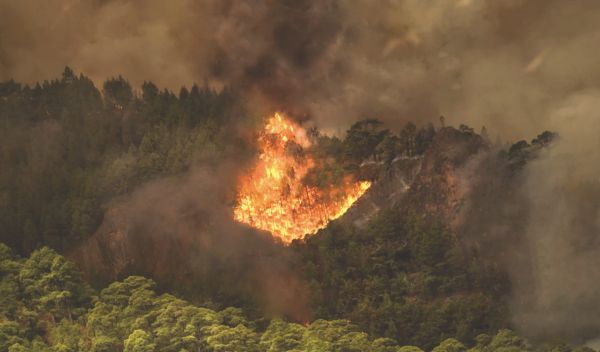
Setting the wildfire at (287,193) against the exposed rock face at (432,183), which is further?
the wildfire at (287,193)

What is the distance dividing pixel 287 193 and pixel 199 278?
5.65 metres

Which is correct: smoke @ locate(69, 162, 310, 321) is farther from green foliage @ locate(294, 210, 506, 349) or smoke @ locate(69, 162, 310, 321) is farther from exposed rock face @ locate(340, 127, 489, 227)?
exposed rock face @ locate(340, 127, 489, 227)

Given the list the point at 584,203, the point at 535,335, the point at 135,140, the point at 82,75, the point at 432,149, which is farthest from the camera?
the point at 82,75

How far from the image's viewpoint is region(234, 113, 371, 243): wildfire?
47.4m

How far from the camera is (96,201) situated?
47.7 m

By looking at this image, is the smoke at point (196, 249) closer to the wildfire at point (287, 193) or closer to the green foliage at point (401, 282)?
the wildfire at point (287, 193)

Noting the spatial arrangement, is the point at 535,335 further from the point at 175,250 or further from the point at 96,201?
the point at 96,201

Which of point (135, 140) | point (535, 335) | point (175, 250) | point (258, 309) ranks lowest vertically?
point (535, 335)

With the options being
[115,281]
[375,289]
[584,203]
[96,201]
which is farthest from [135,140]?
[584,203]

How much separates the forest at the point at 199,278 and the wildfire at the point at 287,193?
1.64 feet

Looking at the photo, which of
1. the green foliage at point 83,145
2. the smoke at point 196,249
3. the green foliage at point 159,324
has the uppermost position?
the green foliage at point 83,145

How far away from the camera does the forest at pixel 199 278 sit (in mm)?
39062

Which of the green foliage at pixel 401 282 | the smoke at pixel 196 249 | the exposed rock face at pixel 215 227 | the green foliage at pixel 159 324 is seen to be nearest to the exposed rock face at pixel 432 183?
the exposed rock face at pixel 215 227

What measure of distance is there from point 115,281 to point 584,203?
1457cm
